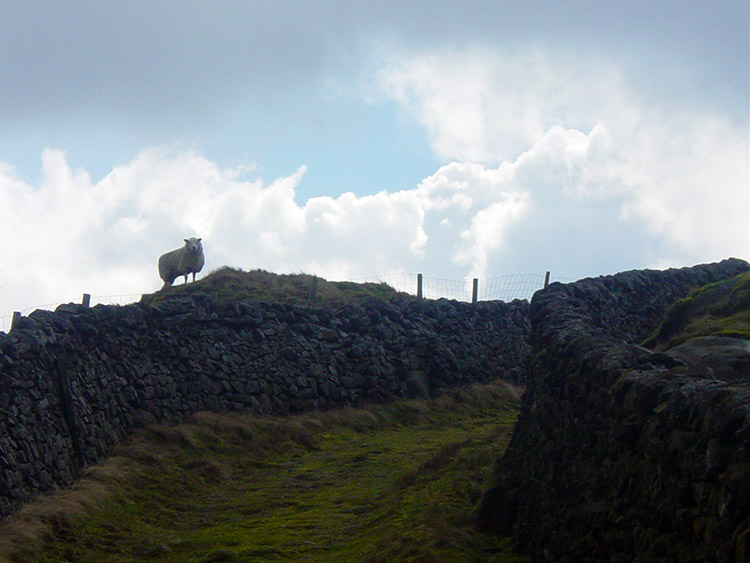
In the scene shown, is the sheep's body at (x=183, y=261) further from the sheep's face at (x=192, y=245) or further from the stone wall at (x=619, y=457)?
the stone wall at (x=619, y=457)

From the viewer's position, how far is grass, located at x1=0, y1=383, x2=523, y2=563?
1150 centimetres

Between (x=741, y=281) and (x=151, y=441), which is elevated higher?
(x=741, y=281)

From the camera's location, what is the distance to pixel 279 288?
29125mm

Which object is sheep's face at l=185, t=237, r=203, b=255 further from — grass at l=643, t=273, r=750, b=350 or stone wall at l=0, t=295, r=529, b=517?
grass at l=643, t=273, r=750, b=350

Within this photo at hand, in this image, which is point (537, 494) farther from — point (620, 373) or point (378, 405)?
point (378, 405)

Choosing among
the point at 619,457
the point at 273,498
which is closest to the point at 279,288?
the point at 273,498

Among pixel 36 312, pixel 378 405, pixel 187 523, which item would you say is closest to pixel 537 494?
pixel 187 523

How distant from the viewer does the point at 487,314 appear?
93.7 ft

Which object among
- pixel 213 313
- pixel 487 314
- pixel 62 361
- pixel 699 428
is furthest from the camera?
pixel 487 314

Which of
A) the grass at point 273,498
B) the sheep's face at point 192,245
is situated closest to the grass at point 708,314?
the grass at point 273,498

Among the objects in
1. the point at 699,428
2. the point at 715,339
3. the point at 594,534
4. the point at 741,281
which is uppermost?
the point at 741,281

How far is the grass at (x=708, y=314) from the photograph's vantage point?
1446 cm

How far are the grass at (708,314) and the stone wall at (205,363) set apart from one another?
29.9ft

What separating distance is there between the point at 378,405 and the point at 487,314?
6519mm
